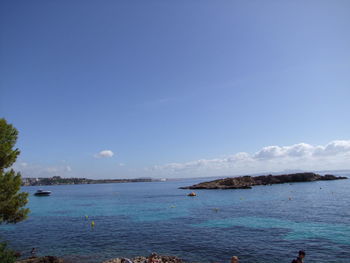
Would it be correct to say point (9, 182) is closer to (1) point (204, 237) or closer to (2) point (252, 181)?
(1) point (204, 237)

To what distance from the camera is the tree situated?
17.9 metres

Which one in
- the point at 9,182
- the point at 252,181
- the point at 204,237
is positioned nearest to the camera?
the point at 9,182

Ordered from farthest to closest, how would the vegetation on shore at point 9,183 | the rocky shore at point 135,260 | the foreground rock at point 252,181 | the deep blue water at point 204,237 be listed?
the foreground rock at point 252,181 → the deep blue water at point 204,237 → the rocky shore at point 135,260 → the vegetation on shore at point 9,183

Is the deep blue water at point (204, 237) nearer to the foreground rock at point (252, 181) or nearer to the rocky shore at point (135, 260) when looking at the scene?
the rocky shore at point (135, 260)

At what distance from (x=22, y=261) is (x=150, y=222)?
2254cm

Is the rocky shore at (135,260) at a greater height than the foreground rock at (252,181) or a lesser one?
greater

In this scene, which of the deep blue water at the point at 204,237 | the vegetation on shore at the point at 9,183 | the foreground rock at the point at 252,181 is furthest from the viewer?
the foreground rock at the point at 252,181

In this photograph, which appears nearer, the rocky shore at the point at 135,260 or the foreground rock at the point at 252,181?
the rocky shore at the point at 135,260

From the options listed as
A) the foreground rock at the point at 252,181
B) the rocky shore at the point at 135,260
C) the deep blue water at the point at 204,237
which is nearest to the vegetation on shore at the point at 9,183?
the rocky shore at the point at 135,260

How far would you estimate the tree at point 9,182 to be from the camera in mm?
17906

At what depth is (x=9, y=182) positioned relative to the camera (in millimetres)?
18047

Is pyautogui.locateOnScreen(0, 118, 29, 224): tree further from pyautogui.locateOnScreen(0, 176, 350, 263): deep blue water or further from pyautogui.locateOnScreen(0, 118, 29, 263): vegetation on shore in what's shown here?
pyautogui.locateOnScreen(0, 176, 350, 263): deep blue water

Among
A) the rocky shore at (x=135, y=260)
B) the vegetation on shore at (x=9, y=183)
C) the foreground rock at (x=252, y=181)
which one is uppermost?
the vegetation on shore at (x=9, y=183)

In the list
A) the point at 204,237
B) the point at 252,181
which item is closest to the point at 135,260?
the point at 204,237
